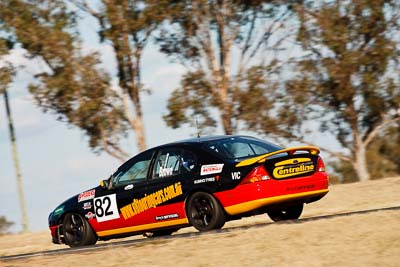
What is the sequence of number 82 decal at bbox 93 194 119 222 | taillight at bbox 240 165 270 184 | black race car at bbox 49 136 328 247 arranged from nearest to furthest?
1. taillight at bbox 240 165 270 184
2. black race car at bbox 49 136 328 247
3. number 82 decal at bbox 93 194 119 222

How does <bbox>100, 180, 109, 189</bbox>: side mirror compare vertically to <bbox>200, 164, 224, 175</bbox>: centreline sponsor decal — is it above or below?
above

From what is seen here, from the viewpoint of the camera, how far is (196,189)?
12555 mm

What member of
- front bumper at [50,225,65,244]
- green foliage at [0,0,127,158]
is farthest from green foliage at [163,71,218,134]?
front bumper at [50,225,65,244]

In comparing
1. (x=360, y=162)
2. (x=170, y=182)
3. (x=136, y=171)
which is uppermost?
(x=360, y=162)

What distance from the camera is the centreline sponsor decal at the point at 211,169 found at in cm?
1233

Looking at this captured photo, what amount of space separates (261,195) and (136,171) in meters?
2.38

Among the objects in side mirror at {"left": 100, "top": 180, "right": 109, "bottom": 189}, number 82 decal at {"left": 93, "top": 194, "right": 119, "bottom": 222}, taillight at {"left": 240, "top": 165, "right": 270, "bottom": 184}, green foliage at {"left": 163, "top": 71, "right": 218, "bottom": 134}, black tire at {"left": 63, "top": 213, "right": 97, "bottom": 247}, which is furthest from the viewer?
green foliage at {"left": 163, "top": 71, "right": 218, "bottom": 134}

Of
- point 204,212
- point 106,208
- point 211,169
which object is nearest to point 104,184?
point 106,208

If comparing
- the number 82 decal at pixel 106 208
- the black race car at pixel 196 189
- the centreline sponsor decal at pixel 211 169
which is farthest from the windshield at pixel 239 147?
the number 82 decal at pixel 106 208

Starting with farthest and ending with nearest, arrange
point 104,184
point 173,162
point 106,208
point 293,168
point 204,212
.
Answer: point 104,184 → point 106,208 → point 173,162 → point 204,212 → point 293,168

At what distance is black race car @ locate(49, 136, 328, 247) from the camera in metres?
12.1

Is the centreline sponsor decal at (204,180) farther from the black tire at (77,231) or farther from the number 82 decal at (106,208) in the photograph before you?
the black tire at (77,231)

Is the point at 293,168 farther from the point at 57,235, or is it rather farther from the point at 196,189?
the point at 57,235

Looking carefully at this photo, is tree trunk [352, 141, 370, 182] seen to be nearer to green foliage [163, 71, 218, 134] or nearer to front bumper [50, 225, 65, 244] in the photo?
green foliage [163, 71, 218, 134]
